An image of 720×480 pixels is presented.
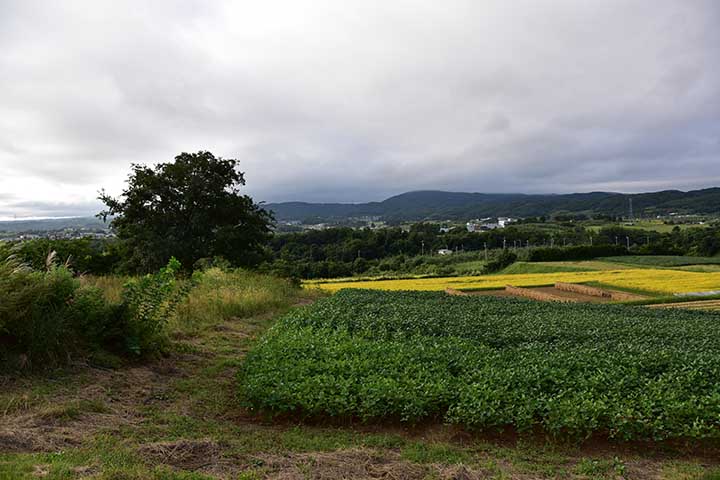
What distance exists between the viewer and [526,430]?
557 cm

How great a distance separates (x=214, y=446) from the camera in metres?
4.74

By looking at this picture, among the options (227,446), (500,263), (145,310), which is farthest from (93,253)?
(500,263)

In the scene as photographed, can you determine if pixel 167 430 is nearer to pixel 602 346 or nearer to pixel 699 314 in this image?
pixel 602 346

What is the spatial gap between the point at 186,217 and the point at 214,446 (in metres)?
23.2

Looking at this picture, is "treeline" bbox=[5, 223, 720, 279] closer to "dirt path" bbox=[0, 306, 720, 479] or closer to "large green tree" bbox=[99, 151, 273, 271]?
"large green tree" bbox=[99, 151, 273, 271]

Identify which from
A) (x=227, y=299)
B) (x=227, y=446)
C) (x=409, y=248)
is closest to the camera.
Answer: (x=227, y=446)

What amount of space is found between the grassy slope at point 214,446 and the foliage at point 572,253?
51499mm

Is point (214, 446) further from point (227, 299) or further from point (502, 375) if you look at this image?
point (227, 299)

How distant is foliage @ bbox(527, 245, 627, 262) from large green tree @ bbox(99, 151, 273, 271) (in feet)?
123

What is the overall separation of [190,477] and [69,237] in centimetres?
2882

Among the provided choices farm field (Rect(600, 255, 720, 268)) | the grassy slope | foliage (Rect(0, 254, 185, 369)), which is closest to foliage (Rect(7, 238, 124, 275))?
foliage (Rect(0, 254, 185, 369))

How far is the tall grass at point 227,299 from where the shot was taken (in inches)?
481

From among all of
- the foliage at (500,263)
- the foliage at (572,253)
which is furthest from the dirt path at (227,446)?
the foliage at (572,253)

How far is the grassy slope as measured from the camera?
422 centimetres
